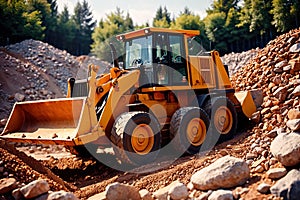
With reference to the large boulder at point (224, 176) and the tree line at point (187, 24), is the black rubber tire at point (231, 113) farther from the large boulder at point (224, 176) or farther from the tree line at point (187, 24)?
the tree line at point (187, 24)

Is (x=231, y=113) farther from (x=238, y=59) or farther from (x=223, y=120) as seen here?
(x=238, y=59)

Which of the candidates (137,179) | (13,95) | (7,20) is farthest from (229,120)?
(7,20)

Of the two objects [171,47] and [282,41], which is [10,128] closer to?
[171,47]

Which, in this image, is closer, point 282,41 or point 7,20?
point 282,41

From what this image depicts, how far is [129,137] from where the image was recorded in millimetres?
5723

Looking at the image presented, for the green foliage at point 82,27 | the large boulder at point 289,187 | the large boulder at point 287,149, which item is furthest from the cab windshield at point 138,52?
the green foliage at point 82,27

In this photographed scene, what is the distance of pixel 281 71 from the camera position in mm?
7379

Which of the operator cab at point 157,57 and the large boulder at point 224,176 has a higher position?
the operator cab at point 157,57

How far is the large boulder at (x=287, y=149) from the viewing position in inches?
153

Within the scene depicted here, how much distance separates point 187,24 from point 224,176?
39.4 metres

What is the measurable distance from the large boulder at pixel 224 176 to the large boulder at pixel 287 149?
460 millimetres

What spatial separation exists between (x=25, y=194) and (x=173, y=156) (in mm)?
3357

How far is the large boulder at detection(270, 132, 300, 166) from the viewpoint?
3.88m

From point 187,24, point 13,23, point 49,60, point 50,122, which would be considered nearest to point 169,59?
point 50,122
